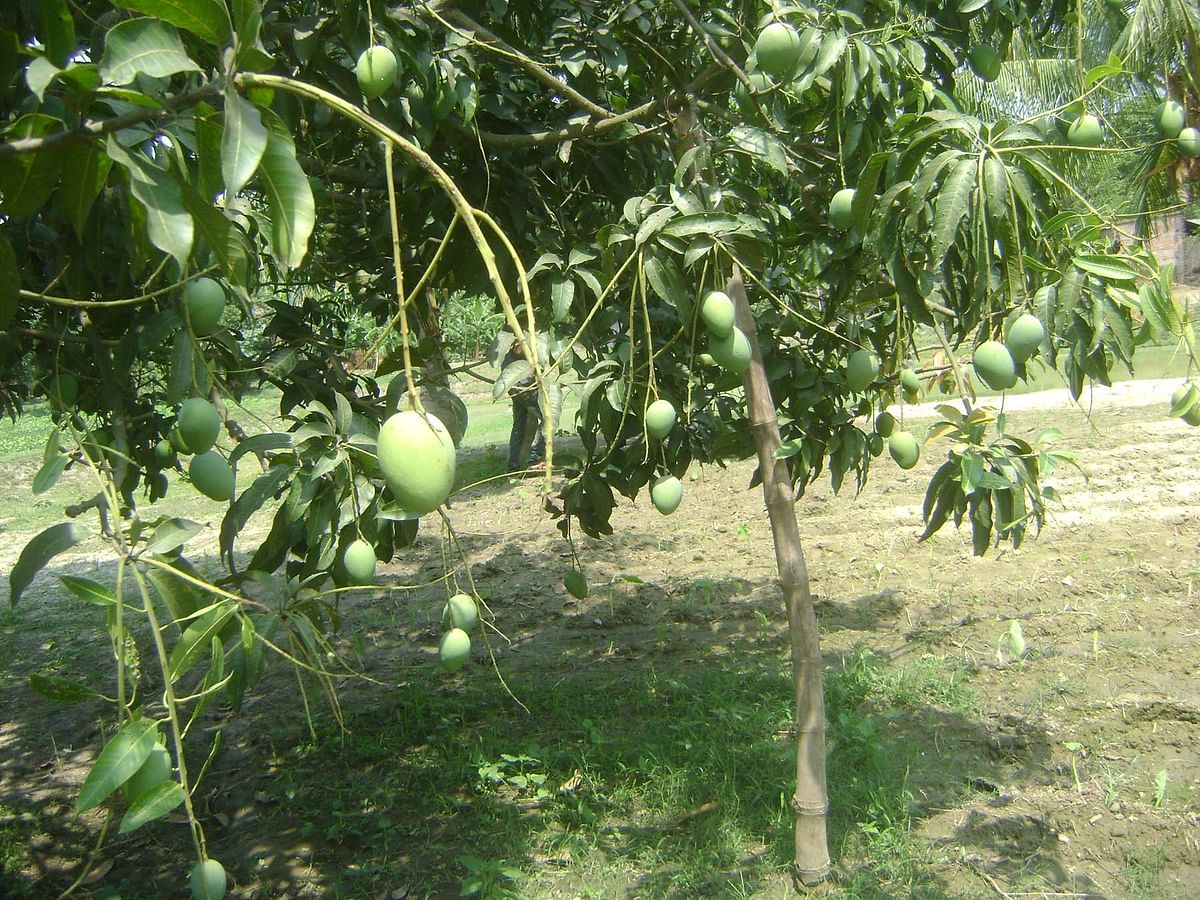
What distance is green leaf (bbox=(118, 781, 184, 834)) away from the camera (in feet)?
2.97

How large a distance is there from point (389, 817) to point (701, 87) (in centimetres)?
195

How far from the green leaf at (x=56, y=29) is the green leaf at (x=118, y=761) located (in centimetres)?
63

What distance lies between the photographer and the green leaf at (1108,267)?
4.81 feet

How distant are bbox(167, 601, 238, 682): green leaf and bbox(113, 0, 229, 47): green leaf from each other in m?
0.58

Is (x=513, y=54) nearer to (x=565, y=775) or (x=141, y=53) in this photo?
(x=141, y=53)

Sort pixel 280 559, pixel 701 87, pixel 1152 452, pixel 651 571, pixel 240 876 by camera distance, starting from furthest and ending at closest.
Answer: pixel 1152 452
pixel 651 571
pixel 240 876
pixel 701 87
pixel 280 559

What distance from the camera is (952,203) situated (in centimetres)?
144

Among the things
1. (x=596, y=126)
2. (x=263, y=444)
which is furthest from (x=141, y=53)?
(x=596, y=126)

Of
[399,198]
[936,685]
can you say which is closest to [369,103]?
[399,198]

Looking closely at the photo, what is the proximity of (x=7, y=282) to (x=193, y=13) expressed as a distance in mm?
415

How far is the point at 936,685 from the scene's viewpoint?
312cm

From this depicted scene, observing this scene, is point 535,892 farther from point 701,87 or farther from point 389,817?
point 701,87

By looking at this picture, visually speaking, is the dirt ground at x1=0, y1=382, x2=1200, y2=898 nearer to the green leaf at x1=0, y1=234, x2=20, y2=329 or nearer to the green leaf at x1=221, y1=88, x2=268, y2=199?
the green leaf at x1=0, y1=234, x2=20, y2=329

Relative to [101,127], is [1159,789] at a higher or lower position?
lower
